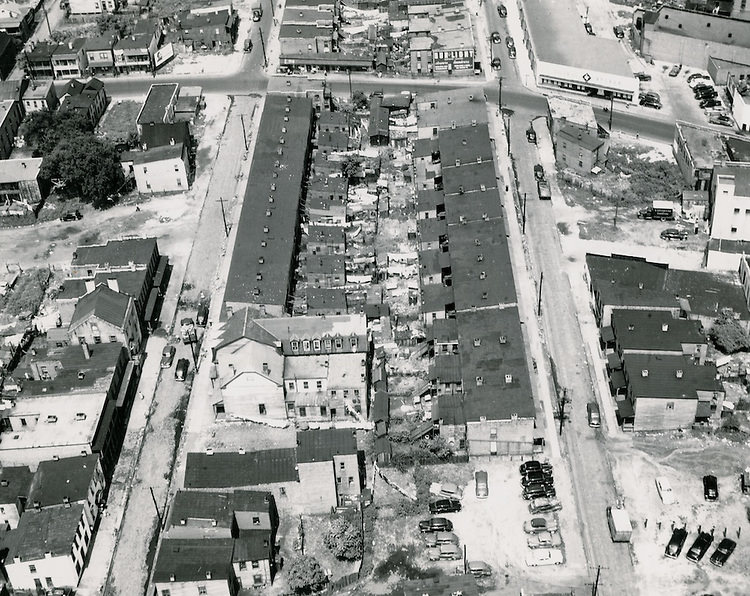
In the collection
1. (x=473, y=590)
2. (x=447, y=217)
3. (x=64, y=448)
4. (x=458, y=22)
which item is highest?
(x=458, y=22)

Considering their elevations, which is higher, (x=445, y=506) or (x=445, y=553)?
(x=445, y=506)

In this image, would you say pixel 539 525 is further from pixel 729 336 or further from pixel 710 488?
pixel 729 336

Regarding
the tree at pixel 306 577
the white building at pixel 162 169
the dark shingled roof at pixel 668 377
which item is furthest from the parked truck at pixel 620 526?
the white building at pixel 162 169

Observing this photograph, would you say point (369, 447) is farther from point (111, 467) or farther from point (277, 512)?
point (111, 467)

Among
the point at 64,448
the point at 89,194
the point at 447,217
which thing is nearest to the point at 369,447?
the point at 64,448

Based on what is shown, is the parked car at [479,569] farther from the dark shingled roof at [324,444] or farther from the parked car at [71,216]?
the parked car at [71,216]

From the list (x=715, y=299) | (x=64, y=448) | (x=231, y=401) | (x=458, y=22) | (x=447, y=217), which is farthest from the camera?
(x=458, y=22)

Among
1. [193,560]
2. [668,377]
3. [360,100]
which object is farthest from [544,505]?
[360,100]

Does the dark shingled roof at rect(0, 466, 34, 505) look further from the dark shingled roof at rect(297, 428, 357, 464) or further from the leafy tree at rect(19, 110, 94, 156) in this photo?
the leafy tree at rect(19, 110, 94, 156)
